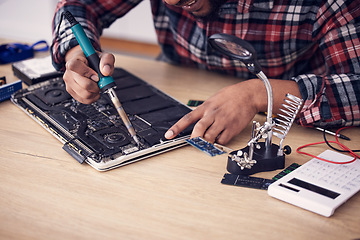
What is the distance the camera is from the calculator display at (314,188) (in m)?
0.73

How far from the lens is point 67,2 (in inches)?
53.0

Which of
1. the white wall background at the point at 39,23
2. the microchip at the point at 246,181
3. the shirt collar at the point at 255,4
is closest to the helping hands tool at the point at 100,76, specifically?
the microchip at the point at 246,181

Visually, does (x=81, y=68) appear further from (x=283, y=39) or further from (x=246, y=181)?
(x=283, y=39)

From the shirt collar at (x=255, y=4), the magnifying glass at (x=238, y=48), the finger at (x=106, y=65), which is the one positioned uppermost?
the magnifying glass at (x=238, y=48)

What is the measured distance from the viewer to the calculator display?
2.39 ft

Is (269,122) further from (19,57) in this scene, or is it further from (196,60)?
(19,57)

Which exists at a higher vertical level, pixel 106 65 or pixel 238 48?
pixel 238 48

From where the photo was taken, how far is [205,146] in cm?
87

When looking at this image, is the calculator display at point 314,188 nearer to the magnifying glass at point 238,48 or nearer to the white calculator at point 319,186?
the white calculator at point 319,186

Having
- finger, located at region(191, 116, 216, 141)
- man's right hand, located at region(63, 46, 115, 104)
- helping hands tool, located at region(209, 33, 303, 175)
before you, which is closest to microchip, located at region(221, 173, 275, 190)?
helping hands tool, located at region(209, 33, 303, 175)

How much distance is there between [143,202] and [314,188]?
1.05 ft

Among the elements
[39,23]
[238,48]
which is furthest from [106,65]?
[39,23]

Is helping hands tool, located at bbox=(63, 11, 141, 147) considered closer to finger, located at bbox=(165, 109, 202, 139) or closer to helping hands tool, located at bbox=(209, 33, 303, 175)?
finger, located at bbox=(165, 109, 202, 139)

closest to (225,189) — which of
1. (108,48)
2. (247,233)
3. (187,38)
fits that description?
(247,233)
